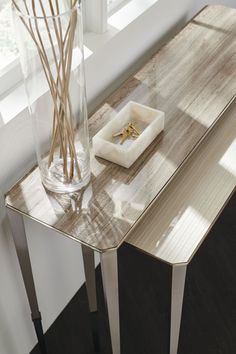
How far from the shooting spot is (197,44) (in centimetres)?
160

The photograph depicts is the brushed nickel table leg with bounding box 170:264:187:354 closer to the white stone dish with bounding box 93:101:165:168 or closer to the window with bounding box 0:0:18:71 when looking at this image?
the white stone dish with bounding box 93:101:165:168

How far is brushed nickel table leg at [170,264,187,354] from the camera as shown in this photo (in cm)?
115

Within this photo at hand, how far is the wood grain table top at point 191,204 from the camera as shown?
117cm

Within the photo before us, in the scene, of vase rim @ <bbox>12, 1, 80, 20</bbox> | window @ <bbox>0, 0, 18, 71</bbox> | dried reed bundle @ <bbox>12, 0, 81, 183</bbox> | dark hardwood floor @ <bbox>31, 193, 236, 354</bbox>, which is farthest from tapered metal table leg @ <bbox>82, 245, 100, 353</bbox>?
vase rim @ <bbox>12, 1, 80, 20</bbox>

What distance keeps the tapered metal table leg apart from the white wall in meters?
0.12

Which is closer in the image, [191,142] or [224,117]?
[191,142]

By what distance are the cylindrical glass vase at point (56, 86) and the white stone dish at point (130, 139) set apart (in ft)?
0.23

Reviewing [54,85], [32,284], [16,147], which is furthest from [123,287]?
[54,85]

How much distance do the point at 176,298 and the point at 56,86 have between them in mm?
557

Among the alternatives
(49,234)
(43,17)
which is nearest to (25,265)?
(49,234)

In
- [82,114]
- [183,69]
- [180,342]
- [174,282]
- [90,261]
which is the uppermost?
[82,114]

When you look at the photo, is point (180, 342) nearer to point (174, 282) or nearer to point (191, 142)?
point (174, 282)

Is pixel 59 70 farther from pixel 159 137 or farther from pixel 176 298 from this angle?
pixel 176 298

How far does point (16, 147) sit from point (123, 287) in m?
0.71
